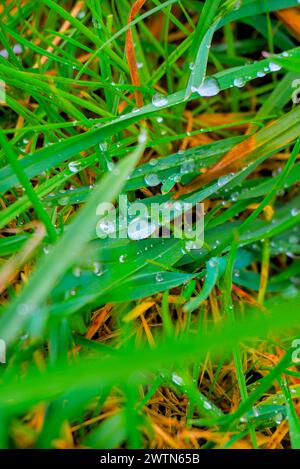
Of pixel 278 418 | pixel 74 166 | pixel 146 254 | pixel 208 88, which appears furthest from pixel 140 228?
pixel 278 418

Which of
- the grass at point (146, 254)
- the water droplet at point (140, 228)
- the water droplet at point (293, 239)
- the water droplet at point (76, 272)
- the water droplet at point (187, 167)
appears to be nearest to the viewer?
the grass at point (146, 254)

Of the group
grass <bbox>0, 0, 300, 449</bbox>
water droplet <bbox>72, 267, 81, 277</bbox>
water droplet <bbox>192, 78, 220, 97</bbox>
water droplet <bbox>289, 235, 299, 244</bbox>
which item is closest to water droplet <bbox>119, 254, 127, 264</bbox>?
grass <bbox>0, 0, 300, 449</bbox>

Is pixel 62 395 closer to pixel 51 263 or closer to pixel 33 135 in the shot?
pixel 51 263

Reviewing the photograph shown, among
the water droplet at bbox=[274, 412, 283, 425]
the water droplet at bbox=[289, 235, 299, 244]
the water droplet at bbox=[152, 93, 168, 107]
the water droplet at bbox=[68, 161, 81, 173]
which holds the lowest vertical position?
the water droplet at bbox=[274, 412, 283, 425]

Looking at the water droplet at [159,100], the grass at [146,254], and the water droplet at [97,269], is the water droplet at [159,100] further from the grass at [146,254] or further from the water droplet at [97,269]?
the water droplet at [97,269]

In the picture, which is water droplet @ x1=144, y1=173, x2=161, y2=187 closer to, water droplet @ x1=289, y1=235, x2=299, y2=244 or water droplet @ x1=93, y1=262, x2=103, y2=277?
water droplet @ x1=93, y1=262, x2=103, y2=277

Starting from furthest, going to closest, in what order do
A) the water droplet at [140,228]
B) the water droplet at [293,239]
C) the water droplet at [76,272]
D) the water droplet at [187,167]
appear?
the water droplet at [293,239] → the water droplet at [187,167] → the water droplet at [140,228] → the water droplet at [76,272]

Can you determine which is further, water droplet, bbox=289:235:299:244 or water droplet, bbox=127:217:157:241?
water droplet, bbox=289:235:299:244

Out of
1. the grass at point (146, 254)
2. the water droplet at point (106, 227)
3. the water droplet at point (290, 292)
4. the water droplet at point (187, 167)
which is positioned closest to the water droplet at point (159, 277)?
the grass at point (146, 254)

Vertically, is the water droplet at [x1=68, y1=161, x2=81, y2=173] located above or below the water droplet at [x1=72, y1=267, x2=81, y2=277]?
above

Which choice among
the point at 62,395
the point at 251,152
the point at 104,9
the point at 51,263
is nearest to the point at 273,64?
the point at 251,152
